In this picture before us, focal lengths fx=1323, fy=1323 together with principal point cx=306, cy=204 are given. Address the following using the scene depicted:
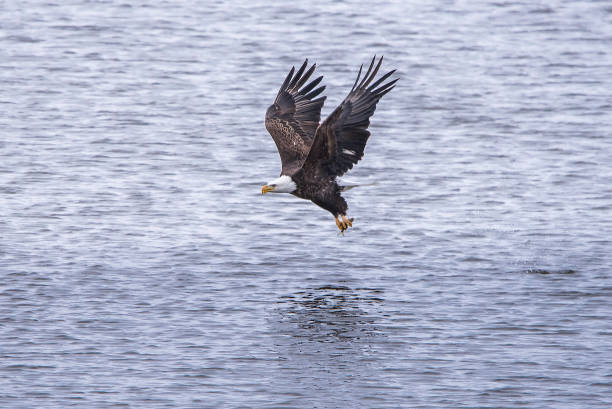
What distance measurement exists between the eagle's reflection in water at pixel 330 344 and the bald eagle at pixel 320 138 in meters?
0.91

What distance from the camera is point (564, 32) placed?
31250 millimetres

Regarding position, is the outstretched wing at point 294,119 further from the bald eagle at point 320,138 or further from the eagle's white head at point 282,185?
the eagle's white head at point 282,185

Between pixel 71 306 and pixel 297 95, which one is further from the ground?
pixel 297 95

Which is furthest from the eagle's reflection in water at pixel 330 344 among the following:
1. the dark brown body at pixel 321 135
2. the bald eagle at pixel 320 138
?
the dark brown body at pixel 321 135

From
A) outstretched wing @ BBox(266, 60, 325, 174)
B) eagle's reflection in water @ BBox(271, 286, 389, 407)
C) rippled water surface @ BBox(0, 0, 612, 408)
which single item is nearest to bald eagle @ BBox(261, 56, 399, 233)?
outstretched wing @ BBox(266, 60, 325, 174)

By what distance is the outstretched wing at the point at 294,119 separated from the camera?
15.7m

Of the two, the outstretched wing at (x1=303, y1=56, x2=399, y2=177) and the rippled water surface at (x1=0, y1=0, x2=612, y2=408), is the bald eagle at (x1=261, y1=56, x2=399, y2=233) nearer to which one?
the outstretched wing at (x1=303, y1=56, x2=399, y2=177)

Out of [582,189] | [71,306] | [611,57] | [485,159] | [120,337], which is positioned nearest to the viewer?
[120,337]

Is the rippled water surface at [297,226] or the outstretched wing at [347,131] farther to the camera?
the outstretched wing at [347,131]

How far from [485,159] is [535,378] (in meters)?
9.02

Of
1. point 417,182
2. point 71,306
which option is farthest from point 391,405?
point 417,182

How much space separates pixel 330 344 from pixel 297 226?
14.7ft

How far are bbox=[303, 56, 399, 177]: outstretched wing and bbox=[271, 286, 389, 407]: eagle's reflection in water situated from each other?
5.17ft

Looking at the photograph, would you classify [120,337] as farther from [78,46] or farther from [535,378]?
[78,46]
